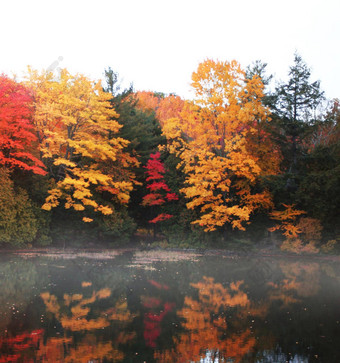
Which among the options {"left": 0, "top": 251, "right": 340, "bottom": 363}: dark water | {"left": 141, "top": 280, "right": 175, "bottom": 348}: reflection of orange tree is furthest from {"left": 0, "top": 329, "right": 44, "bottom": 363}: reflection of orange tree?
{"left": 141, "top": 280, "right": 175, "bottom": 348}: reflection of orange tree

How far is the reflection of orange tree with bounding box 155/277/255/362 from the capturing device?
10.6 metres

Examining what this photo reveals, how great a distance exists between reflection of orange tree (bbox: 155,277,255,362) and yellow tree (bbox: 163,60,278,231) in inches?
608

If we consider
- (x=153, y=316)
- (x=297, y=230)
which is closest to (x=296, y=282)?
(x=153, y=316)

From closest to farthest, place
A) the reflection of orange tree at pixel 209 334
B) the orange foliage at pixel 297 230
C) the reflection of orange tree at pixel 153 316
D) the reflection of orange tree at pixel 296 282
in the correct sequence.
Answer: the reflection of orange tree at pixel 209 334
the reflection of orange tree at pixel 153 316
the reflection of orange tree at pixel 296 282
the orange foliage at pixel 297 230

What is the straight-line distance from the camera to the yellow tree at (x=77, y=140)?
32375 mm

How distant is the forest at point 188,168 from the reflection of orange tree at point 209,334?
1569 cm

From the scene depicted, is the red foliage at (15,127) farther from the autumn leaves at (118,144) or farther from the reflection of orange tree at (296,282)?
the reflection of orange tree at (296,282)

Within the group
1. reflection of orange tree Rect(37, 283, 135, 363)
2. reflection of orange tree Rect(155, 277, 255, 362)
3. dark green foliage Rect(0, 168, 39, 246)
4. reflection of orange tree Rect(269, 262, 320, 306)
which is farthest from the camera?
dark green foliage Rect(0, 168, 39, 246)

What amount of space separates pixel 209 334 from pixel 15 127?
22.4m

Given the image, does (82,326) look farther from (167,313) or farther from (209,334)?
(209,334)

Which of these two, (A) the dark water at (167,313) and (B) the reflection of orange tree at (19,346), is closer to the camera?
(B) the reflection of orange tree at (19,346)

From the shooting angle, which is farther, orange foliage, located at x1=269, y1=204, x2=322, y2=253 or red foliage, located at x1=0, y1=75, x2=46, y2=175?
orange foliage, located at x1=269, y1=204, x2=322, y2=253

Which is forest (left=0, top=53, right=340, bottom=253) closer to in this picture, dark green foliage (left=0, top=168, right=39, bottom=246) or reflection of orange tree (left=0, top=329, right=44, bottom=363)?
dark green foliage (left=0, top=168, right=39, bottom=246)

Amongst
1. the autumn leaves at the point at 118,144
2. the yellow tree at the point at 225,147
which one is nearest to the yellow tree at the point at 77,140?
the autumn leaves at the point at 118,144
